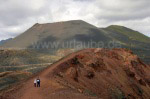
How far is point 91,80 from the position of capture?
35.0 meters

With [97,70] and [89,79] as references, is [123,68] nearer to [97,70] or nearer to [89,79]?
[97,70]

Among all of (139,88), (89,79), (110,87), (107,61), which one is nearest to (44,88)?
(89,79)

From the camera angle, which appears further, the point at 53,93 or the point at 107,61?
the point at 107,61

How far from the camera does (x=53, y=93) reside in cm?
2323

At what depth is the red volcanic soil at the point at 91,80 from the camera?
24837mm

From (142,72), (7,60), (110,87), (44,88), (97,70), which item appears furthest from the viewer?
(7,60)

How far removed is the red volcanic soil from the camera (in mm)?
24837

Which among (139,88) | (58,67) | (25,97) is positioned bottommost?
(139,88)

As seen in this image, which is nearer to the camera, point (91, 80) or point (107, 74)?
point (91, 80)

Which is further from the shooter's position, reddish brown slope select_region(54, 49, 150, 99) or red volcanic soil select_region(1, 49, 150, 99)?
reddish brown slope select_region(54, 49, 150, 99)

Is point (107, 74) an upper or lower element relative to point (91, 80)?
upper

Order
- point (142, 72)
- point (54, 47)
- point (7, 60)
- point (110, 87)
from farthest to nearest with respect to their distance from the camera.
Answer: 1. point (54, 47)
2. point (7, 60)
3. point (142, 72)
4. point (110, 87)

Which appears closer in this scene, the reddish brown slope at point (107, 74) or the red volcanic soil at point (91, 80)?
the red volcanic soil at point (91, 80)

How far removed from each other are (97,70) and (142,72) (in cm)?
1987
